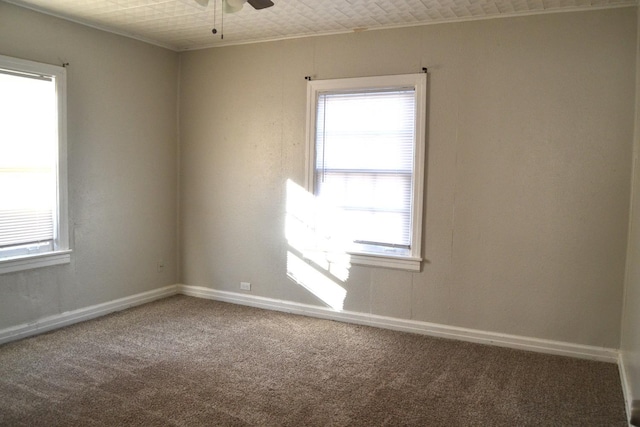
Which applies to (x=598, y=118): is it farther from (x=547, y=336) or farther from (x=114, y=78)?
(x=114, y=78)

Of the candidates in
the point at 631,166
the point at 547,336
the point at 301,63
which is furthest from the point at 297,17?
the point at 547,336

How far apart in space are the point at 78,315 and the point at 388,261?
285 centimetres

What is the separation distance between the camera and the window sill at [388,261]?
449 cm

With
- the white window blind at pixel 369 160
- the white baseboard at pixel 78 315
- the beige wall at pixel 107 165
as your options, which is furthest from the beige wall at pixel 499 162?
the white baseboard at pixel 78 315

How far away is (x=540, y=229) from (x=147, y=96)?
12.9ft

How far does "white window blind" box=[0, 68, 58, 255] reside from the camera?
13.1 ft

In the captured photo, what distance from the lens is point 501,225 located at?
13.6ft

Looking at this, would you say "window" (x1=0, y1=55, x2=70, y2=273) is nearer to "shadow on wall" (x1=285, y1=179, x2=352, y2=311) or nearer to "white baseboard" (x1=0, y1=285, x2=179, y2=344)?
"white baseboard" (x1=0, y1=285, x2=179, y2=344)

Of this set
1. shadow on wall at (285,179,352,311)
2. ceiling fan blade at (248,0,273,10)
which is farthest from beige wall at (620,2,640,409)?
ceiling fan blade at (248,0,273,10)

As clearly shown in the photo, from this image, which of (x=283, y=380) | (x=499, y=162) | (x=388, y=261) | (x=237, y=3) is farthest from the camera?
(x=388, y=261)

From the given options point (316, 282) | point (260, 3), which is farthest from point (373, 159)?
point (260, 3)

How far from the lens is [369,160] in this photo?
4641 millimetres

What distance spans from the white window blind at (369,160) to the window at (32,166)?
228 cm

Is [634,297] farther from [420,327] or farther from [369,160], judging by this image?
[369,160]
